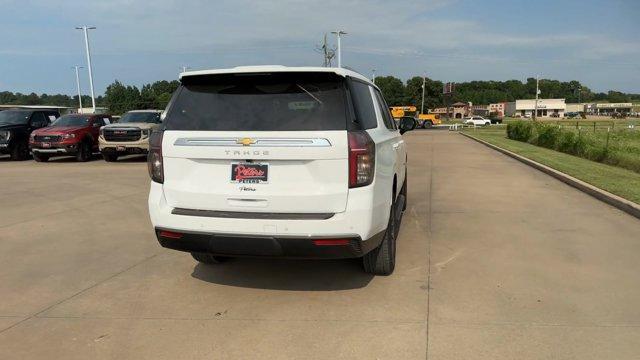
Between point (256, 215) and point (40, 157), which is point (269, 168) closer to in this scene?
Answer: point (256, 215)

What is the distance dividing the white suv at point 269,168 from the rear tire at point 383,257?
57cm

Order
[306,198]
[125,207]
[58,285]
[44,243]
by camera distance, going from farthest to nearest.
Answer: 1. [125,207]
2. [44,243]
3. [58,285]
4. [306,198]

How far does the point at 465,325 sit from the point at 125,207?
6444mm

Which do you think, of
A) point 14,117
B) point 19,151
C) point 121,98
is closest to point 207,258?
point 19,151

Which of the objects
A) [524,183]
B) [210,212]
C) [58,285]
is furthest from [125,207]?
[524,183]

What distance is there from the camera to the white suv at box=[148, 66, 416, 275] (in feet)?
12.2

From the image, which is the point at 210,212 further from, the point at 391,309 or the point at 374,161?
the point at 391,309

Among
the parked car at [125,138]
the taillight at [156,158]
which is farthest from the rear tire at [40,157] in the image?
the taillight at [156,158]

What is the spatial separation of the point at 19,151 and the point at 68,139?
286cm

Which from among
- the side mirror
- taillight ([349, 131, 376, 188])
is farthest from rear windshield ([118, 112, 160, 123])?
taillight ([349, 131, 376, 188])

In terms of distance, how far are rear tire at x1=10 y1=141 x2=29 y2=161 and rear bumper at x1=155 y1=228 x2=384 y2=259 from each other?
16.8 m

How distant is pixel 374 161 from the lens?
3.87 meters

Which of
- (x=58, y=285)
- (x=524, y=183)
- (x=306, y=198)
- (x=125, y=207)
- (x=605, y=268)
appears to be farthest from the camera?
(x=524, y=183)

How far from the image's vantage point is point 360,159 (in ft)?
12.2
